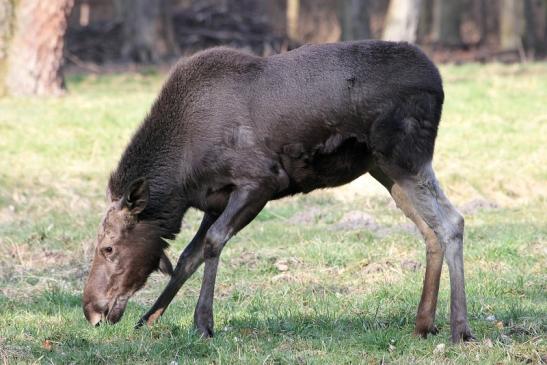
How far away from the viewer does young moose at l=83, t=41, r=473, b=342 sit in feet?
22.1

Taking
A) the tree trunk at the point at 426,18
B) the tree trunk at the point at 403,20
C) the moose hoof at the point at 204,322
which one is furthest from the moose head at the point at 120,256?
the tree trunk at the point at 426,18

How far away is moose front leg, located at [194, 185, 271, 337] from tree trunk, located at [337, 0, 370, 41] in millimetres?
17356

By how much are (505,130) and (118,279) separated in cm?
880

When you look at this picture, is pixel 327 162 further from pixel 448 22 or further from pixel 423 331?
pixel 448 22

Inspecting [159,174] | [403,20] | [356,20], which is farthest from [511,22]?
[159,174]

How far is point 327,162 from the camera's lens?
22.7 ft

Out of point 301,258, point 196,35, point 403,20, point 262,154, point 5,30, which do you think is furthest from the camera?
point 196,35

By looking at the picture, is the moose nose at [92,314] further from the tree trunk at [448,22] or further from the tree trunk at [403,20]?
the tree trunk at [448,22]

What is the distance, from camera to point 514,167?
42.6 feet

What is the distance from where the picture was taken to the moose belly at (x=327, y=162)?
22.5 feet

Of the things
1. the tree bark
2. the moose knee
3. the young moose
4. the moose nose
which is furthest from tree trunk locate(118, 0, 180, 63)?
the moose knee

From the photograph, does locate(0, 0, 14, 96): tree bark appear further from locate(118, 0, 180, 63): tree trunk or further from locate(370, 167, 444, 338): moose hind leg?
locate(370, 167, 444, 338): moose hind leg

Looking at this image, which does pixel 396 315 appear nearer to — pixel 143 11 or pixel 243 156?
pixel 243 156

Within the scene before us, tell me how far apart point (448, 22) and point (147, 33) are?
11.2 meters
